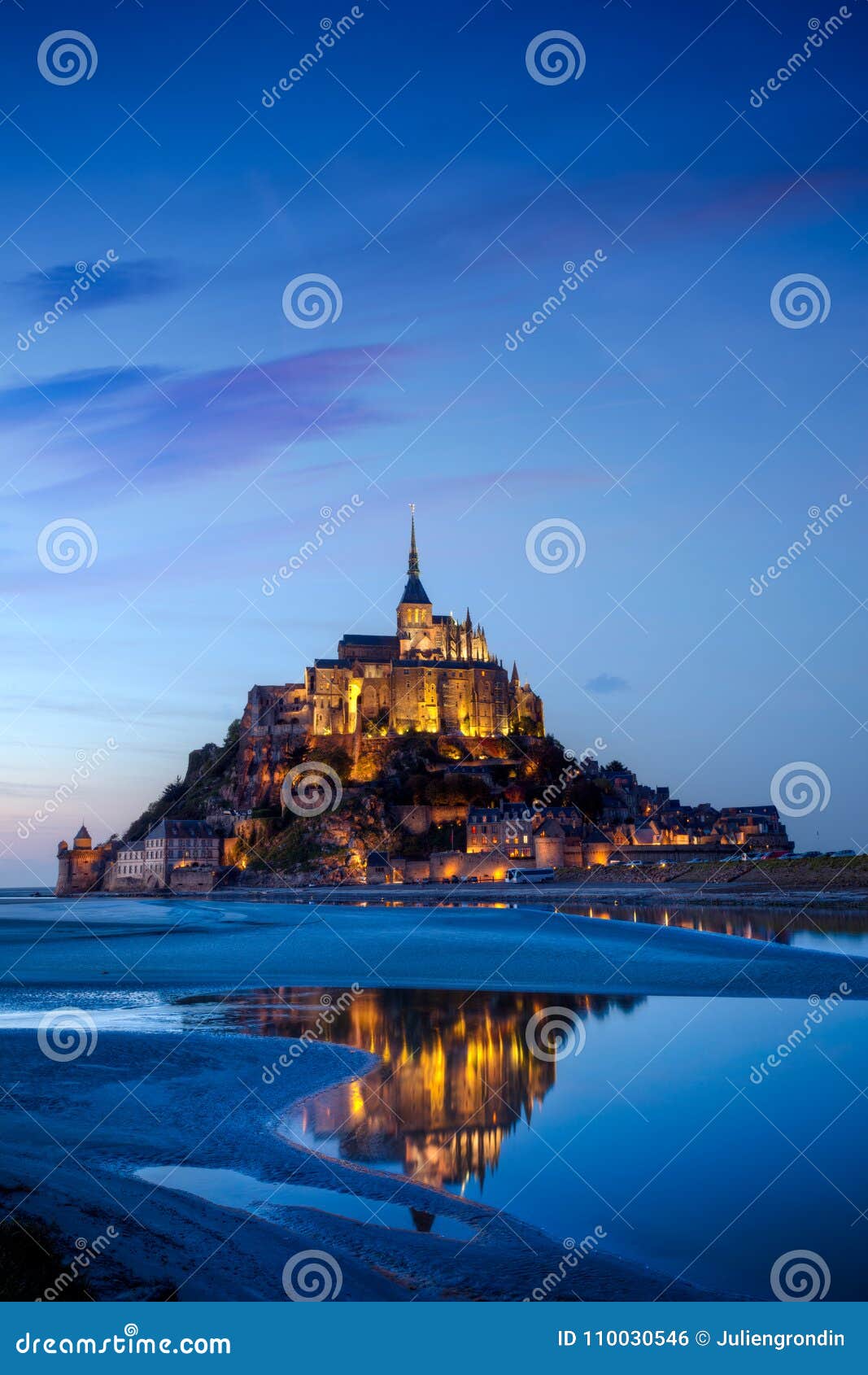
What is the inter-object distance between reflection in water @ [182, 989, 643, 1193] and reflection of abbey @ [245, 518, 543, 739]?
85554 millimetres

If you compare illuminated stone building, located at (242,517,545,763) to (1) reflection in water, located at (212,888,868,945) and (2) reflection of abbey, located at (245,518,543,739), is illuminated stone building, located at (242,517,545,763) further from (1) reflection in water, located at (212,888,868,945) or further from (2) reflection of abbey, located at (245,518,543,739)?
(1) reflection in water, located at (212,888,868,945)

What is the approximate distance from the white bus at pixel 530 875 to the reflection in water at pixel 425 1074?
56938mm

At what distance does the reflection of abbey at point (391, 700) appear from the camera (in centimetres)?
11344

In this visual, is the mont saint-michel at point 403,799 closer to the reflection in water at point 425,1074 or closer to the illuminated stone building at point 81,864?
the illuminated stone building at point 81,864

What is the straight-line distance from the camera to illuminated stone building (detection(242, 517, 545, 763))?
113250 millimetres

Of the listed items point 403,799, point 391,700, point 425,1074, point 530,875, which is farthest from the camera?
point 391,700

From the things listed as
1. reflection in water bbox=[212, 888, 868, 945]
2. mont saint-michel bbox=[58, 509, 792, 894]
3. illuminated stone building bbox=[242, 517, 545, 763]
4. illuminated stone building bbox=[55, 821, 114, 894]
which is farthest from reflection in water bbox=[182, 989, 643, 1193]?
illuminated stone building bbox=[55, 821, 114, 894]

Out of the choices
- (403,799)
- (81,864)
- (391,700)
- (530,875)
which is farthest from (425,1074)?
(81,864)

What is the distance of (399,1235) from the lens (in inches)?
371

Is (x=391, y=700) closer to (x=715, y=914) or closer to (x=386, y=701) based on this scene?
(x=386, y=701)

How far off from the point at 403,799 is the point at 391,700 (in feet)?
64.1

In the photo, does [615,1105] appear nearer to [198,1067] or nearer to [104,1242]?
[198,1067]

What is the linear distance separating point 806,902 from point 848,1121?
39.0 m

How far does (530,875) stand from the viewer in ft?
274
